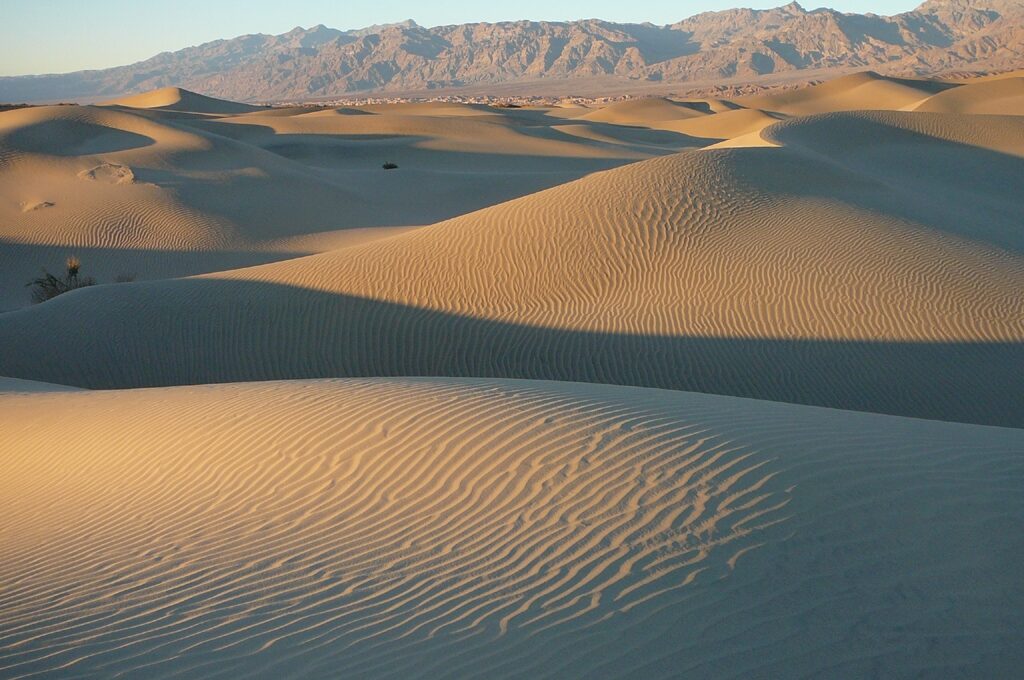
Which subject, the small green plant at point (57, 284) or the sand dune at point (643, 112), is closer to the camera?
the small green plant at point (57, 284)

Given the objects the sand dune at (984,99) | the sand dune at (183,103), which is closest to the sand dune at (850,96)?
the sand dune at (984,99)

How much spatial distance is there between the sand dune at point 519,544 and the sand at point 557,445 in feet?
0.07

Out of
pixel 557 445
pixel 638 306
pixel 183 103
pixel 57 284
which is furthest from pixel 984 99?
pixel 183 103

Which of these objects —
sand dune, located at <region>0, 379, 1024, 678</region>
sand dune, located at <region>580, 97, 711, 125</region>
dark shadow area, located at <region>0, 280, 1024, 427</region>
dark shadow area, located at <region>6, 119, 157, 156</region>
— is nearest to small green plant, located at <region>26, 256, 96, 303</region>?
dark shadow area, located at <region>0, 280, 1024, 427</region>

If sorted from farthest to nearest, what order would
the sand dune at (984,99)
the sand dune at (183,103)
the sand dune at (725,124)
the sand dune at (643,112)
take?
the sand dune at (183,103) < the sand dune at (643,112) < the sand dune at (725,124) < the sand dune at (984,99)

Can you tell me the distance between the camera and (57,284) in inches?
722

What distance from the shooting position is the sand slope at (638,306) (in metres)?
11.5

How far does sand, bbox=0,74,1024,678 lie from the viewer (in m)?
4.07

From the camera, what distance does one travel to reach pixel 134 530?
18.4ft

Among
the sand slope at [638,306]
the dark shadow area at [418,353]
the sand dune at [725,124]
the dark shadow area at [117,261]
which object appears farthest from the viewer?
the sand dune at [725,124]

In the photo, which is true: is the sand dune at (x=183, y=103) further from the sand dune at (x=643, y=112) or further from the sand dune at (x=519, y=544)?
the sand dune at (x=519, y=544)

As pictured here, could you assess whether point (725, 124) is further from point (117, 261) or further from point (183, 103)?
point (183, 103)

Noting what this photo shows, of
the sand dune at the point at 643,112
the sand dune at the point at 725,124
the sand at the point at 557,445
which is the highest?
the sand dune at the point at 643,112

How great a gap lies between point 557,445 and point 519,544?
1.22 m
